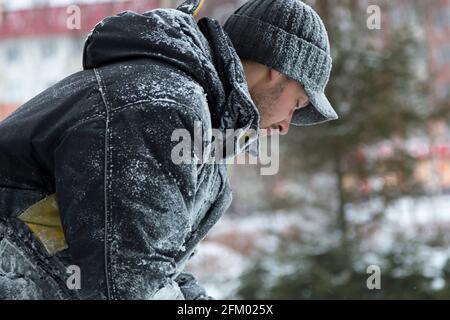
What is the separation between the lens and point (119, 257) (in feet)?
4.53

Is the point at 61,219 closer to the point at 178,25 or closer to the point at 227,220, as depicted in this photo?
the point at 178,25

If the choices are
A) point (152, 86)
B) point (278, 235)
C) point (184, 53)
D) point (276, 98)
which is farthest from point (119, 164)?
point (278, 235)

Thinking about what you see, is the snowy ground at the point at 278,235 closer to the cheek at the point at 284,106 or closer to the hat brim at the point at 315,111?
the hat brim at the point at 315,111

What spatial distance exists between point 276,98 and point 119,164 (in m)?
0.64

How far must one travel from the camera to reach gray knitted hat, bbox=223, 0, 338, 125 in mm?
1856

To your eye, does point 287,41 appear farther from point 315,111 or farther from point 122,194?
point 122,194

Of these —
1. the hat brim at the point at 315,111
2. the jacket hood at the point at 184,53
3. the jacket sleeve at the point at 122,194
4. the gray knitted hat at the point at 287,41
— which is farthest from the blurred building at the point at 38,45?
the jacket sleeve at the point at 122,194

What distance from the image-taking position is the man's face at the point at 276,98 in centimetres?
187

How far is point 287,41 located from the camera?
1.86m

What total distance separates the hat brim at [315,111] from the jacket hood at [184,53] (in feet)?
0.96

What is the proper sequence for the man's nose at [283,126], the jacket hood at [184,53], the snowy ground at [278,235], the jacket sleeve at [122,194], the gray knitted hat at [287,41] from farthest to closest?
the snowy ground at [278,235], the man's nose at [283,126], the gray knitted hat at [287,41], the jacket hood at [184,53], the jacket sleeve at [122,194]

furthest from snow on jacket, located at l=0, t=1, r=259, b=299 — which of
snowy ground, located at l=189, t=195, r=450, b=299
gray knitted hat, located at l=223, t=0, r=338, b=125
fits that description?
snowy ground, located at l=189, t=195, r=450, b=299

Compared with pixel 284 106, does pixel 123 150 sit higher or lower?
lower

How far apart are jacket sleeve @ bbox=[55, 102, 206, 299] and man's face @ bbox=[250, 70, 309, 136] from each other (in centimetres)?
49
